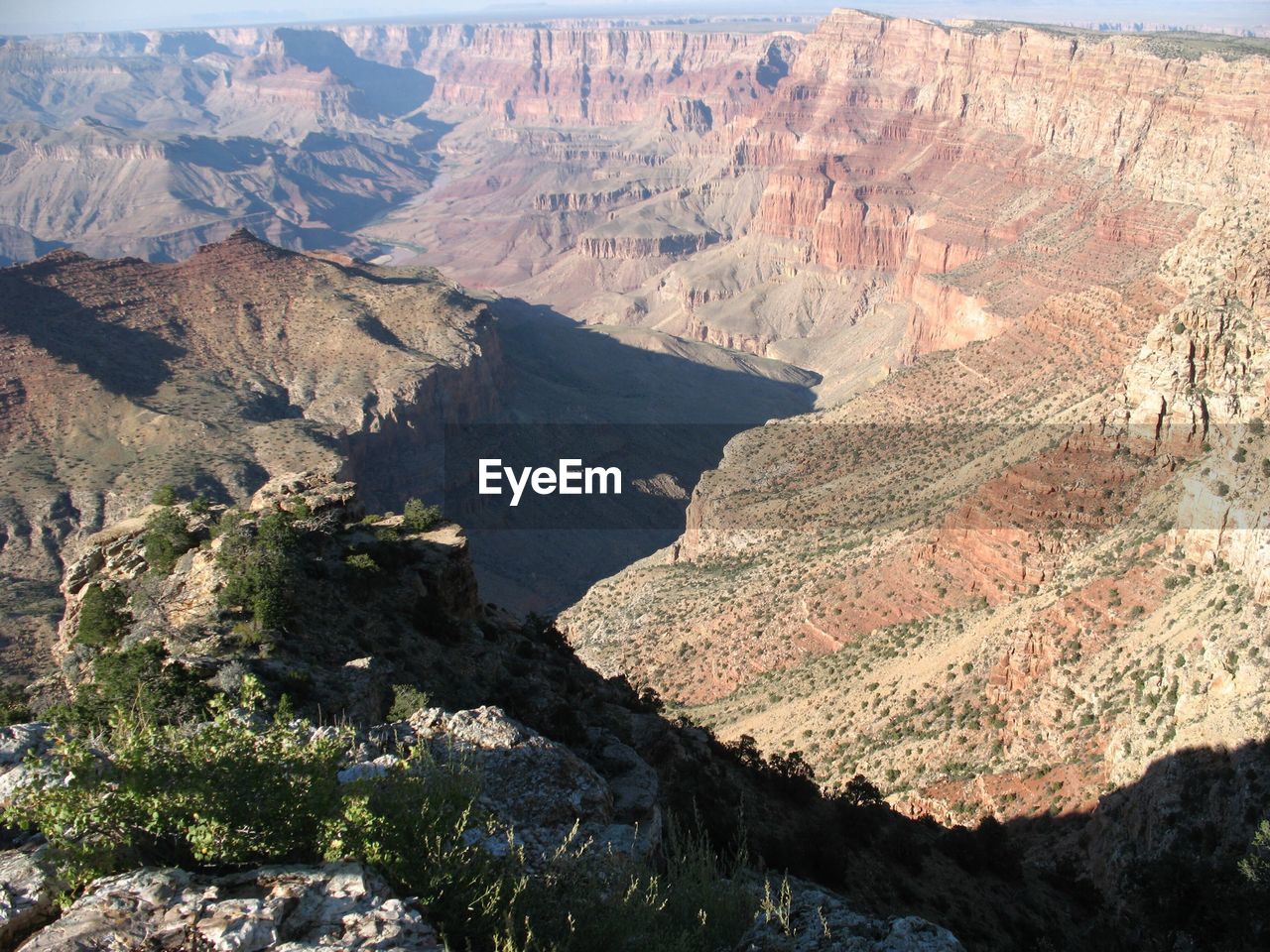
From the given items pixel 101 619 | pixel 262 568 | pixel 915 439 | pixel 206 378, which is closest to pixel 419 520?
pixel 262 568

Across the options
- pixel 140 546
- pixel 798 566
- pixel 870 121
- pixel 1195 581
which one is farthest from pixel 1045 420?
pixel 870 121

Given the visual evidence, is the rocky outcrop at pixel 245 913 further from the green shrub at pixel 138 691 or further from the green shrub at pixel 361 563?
the green shrub at pixel 361 563

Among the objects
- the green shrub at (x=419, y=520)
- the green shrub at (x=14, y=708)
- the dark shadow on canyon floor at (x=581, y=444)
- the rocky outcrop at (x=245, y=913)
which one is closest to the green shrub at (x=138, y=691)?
the green shrub at (x=14, y=708)

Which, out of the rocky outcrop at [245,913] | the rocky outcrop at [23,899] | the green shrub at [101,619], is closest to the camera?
the rocky outcrop at [245,913]

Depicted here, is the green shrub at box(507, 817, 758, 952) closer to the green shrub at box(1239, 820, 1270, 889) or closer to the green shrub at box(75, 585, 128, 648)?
the green shrub at box(1239, 820, 1270, 889)

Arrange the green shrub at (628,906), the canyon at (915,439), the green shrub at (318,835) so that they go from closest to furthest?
1. the green shrub at (318,835)
2. the green shrub at (628,906)
3. the canyon at (915,439)

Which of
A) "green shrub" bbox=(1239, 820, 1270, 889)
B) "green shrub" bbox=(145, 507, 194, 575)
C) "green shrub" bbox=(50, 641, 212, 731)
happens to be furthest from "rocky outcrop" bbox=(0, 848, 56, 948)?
"green shrub" bbox=(1239, 820, 1270, 889)

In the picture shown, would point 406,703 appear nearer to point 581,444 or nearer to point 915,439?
point 915,439
